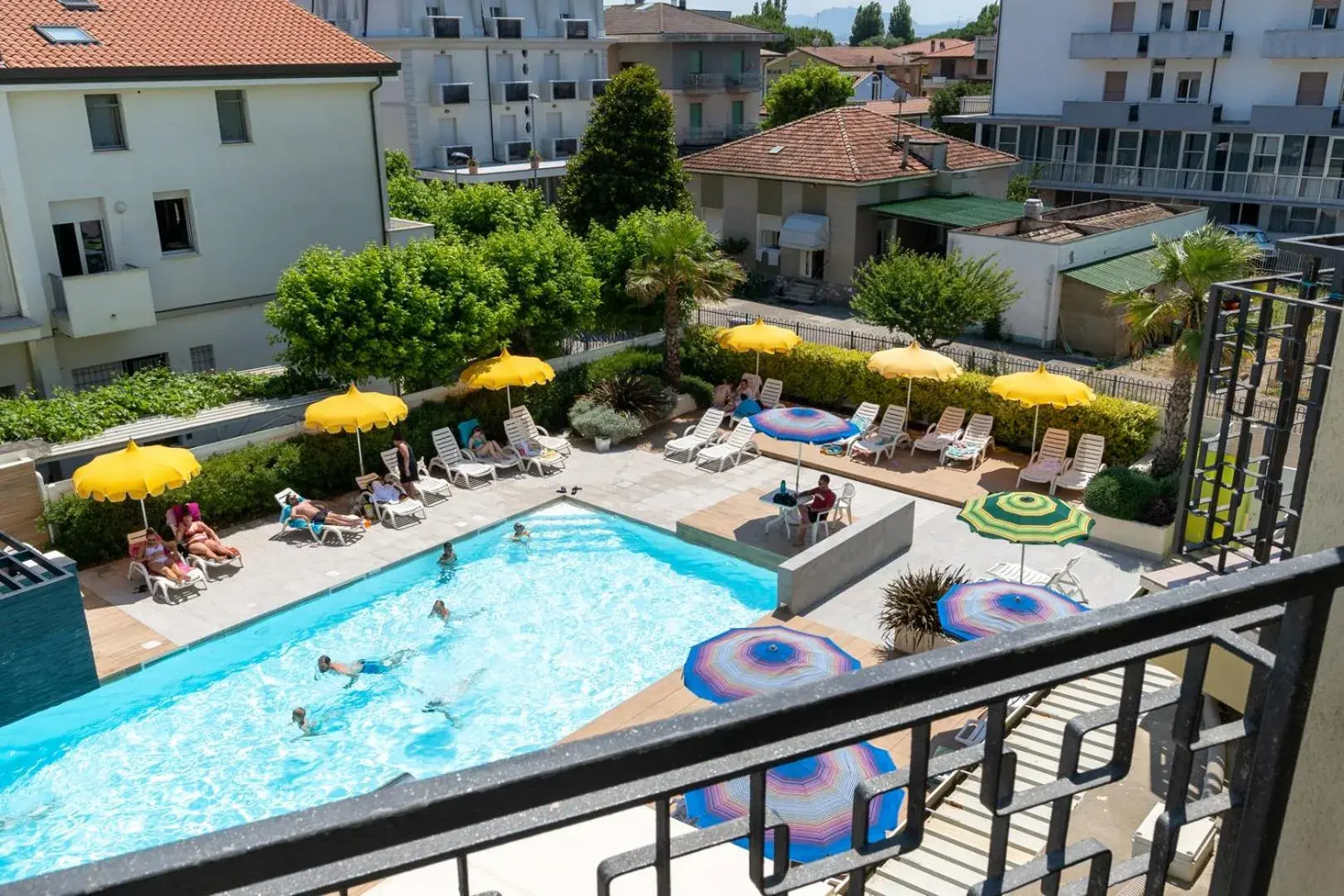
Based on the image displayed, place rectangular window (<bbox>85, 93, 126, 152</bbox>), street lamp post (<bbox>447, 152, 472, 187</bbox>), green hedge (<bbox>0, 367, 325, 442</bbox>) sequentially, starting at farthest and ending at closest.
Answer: street lamp post (<bbox>447, 152, 472, 187</bbox>) < rectangular window (<bbox>85, 93, 126, 152</bbox>) < green hedge (<bbox>0, 367, 325, 442</bbox>)

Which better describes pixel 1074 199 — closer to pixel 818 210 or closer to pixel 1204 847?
pixel 818 210

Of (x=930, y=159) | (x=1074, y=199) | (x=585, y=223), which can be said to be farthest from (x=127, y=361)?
(x=1074, y=199)

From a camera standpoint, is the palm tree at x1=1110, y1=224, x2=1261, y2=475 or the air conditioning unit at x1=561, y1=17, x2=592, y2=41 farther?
the air conditioning unit at x1=561, y1=17, x2=592, y2=41

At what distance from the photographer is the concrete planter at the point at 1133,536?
19.5 meters

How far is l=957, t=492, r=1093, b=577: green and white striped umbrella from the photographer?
1661cm

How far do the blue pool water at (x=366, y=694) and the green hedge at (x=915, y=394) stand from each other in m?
7.77

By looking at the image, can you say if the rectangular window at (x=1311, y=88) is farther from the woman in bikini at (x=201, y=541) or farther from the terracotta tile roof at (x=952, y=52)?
the terracotta tile roof at (x=952, y=52)

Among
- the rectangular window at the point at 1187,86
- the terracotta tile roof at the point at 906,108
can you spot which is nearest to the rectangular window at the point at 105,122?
the rectangular window at the point at 1187,86

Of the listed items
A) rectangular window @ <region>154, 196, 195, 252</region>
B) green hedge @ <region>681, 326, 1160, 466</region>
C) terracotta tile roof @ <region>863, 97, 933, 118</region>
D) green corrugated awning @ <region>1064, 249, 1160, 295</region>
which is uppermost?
terracotta tile roof @ <region>863, 97, 933, 118</region>

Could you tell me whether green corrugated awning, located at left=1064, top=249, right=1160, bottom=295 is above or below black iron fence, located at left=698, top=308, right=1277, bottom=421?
above

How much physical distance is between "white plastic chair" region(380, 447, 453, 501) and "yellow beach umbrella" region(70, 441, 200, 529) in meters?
4.36

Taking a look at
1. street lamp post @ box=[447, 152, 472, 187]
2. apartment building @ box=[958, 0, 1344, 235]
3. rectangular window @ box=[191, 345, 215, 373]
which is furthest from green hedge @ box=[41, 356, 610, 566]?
apartment building @ box=[958, 0, 1344, 235]

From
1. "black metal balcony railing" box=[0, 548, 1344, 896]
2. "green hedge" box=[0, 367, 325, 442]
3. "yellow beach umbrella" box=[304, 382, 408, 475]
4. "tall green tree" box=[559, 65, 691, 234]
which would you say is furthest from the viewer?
"tall green tree" box=[559, 65, 691, 234]

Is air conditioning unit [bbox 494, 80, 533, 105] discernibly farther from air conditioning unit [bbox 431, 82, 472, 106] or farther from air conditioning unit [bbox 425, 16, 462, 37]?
air conditioning unit [bbox 425, 16, 462, 37]
